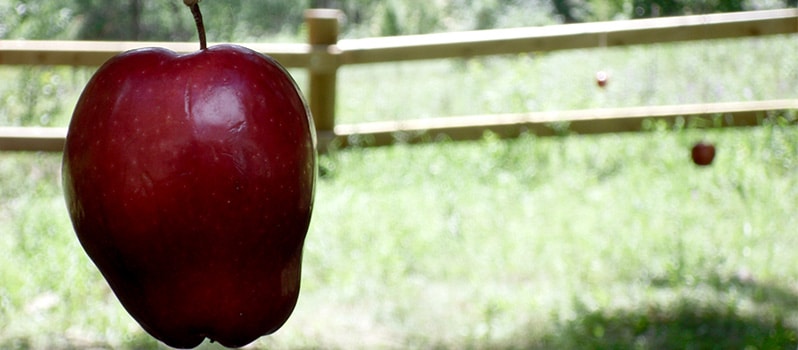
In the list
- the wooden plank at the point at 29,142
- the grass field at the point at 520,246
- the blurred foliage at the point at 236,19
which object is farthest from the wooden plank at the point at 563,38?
the blurred foliage at the point at 236,19

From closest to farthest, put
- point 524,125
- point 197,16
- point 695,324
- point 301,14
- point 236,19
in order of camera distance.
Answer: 1. point 197,16
2. point 695,324
3. point 524,125
4. point 236,19
5. point 301,14

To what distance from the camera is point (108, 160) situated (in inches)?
25.2

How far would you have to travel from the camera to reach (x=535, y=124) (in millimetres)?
5922

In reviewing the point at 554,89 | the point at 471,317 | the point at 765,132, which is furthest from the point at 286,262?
the point at 554,89

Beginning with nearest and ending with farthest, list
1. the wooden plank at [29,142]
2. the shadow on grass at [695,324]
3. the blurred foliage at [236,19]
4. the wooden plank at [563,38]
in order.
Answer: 1. the shadow on grass at [695,324]
2. the wooden plank at [29,142]
3. the wooden plank at [563,38]
4. the blurred foliage at [236,19]

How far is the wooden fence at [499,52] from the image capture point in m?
5.73

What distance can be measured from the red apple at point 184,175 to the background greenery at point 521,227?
301cm

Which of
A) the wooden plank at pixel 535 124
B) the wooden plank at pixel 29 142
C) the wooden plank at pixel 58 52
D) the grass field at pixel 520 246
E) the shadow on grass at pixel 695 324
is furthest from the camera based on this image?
the wooden plank at pixel 535 124

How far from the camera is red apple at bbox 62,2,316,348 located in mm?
637

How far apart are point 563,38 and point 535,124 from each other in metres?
0.52

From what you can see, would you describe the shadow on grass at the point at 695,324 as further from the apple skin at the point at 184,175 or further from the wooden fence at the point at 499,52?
the apple skin at the point at 184,175

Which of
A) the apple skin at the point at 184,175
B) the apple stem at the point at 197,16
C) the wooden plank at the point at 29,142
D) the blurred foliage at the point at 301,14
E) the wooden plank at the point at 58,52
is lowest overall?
the blurred foliage at the point at 301,14

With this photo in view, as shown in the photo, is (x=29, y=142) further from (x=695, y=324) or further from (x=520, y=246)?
(x=695, y=324)

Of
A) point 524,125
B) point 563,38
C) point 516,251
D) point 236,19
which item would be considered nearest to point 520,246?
point 516,251
